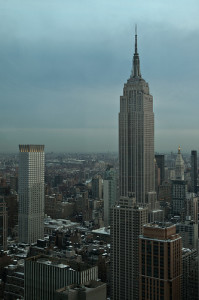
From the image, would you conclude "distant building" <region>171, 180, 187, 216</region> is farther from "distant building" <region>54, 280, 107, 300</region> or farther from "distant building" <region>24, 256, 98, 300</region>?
"distant building" <region>54, 280, 107, 300</region>

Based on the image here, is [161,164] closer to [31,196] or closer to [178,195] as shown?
[178,195]

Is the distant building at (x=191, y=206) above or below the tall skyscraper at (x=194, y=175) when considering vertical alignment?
below

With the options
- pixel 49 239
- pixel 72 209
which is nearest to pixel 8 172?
pixel 49 239

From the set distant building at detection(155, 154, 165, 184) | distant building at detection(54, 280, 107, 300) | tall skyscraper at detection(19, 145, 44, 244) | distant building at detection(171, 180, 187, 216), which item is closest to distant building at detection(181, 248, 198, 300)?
distant building at detection(54, 280, 107, 300)

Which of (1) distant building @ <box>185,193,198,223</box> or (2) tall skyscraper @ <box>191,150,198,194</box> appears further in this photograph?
(1) distant building @ <box>185,193,198,223</box>

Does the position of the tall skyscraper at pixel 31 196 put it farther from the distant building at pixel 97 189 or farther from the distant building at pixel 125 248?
the distant building at pixel 125 248

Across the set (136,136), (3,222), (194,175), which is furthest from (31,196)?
(194,175)

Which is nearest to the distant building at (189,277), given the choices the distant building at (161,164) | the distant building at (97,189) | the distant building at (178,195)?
the distant building at (178,195)
